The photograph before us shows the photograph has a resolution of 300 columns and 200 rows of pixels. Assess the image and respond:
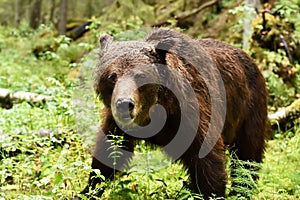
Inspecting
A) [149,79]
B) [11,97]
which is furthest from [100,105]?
[11,97]

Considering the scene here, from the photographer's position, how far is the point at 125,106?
355cm

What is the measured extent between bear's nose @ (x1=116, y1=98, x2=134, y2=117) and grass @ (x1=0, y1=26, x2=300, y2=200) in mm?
765

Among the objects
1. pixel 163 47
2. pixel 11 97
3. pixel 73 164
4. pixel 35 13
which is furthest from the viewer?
pixel 35 13

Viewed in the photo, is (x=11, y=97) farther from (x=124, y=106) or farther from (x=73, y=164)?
(x=124, y=106)

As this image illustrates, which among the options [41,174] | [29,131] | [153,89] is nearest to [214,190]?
[153,89]

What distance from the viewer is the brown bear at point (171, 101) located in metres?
3.84

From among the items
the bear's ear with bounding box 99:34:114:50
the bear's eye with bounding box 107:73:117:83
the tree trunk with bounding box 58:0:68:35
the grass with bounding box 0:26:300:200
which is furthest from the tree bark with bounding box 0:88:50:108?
the tree trunk with bounding box 58:0:68:35

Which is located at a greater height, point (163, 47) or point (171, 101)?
point (163, 47)

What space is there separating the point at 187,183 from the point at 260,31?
5.52 meters

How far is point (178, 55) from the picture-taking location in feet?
13.9

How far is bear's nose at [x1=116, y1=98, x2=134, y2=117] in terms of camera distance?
139 inches

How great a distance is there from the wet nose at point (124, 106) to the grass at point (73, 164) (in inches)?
30.2

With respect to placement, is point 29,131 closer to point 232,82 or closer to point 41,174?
point 41,174

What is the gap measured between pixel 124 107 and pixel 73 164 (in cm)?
95
